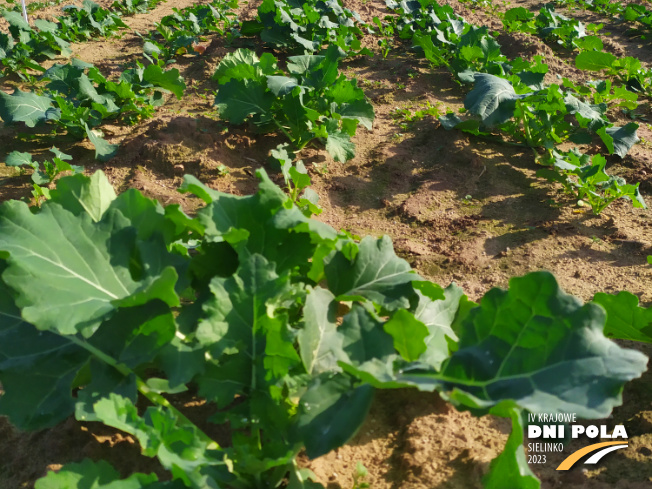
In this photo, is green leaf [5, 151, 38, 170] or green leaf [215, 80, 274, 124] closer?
green leaf [5, 151, 38, 170]

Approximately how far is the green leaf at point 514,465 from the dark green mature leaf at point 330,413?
42cm

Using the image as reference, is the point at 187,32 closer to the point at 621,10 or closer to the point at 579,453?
the point at 579,453

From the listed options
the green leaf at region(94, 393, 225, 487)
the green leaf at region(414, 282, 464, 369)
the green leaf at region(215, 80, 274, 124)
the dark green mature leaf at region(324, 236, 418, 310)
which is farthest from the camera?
the green leaf at region(215, 80, 274, 124)

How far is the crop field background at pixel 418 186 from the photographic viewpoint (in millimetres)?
2170

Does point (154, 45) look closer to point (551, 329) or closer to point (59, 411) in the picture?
point (59, 411)

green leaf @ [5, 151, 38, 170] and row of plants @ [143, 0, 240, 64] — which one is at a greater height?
row of plants @ [143, 0, 240, 64]

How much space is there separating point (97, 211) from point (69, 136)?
2.55 m

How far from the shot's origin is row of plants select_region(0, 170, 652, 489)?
1700mm

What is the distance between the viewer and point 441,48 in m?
6.25

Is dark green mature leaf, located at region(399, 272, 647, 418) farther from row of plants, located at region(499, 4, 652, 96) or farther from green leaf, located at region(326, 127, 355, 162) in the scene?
row of plants, located at region(499, 4, 652, 96)

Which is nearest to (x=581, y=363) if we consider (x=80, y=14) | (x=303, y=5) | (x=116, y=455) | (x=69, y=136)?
(x=116, y=455)

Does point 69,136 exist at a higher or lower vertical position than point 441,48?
lower

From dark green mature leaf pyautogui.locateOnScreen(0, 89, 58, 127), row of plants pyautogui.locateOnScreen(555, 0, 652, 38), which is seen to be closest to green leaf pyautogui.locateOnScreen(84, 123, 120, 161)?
dark green mature leaf pyautogui.locateOnScreen(0, 89, 58, 127)

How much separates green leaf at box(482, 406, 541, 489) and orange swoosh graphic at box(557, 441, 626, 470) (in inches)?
21.2
